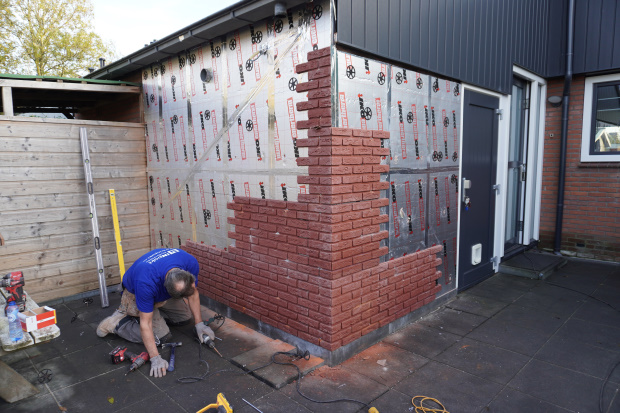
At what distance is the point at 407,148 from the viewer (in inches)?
168

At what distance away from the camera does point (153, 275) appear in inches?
147

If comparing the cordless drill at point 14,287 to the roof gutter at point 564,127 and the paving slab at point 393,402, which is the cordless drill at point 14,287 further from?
the roof gutter at point 564,127

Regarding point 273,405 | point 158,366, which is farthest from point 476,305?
point 158,366

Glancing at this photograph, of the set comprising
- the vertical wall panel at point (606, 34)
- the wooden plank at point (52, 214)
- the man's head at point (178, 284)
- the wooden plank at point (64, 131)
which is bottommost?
the man's head at point (178, 284)

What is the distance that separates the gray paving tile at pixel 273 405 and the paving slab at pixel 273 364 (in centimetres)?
14

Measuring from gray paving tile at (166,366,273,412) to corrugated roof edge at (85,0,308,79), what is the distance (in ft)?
10.9

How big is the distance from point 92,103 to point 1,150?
3026 millimetres

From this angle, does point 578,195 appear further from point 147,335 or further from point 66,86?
point 66,86

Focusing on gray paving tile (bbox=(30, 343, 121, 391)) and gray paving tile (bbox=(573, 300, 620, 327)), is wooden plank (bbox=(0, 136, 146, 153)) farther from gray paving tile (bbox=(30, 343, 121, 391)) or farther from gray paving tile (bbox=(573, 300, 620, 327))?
gray paving tile (bbox=(573, 300, 620, 327))

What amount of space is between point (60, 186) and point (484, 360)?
5.65m

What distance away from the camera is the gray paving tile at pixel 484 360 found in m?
3.49

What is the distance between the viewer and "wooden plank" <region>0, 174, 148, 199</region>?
5027 mm

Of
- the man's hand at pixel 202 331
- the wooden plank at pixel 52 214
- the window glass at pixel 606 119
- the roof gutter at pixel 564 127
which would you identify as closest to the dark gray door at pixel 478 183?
the roof gutter at pixel 564 127

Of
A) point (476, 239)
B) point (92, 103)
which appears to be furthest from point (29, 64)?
point (476, 239)
